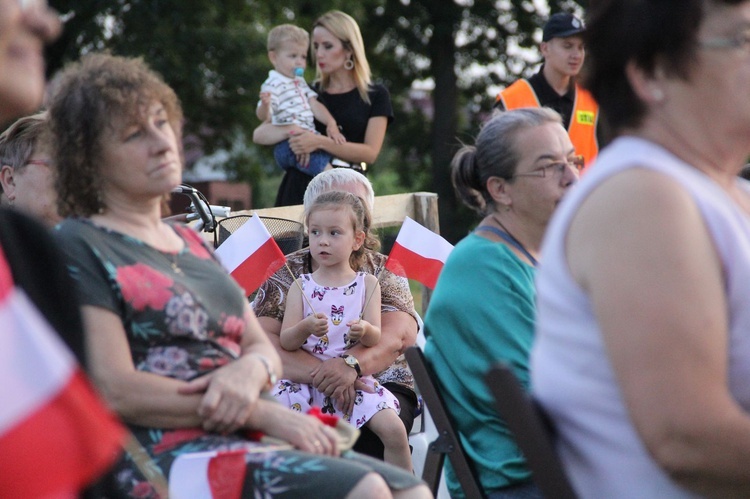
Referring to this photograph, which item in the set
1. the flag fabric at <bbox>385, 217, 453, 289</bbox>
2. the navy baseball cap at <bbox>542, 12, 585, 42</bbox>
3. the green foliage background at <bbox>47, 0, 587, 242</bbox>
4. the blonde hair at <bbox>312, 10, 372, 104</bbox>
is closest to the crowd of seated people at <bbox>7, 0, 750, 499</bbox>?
the flag fabric at <bbox>385, 217, 453, 289</bbox>

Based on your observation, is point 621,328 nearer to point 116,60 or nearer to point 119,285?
point 119,285

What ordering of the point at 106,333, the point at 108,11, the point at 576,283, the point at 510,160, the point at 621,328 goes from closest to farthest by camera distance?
the point at 621,328 → the point at 576,283 → the point at 106,333 → the point at 510,160 → the point at 108,11

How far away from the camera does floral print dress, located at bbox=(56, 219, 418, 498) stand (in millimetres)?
2320

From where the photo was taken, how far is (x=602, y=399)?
1739mm

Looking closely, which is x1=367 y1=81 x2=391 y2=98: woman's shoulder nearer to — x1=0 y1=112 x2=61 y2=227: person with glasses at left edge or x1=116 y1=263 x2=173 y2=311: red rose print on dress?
x1=0 y1=112 x2=61 y2=227: person with glasses at left edge

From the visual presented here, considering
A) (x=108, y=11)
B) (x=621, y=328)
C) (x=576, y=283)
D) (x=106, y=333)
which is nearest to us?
(x=621, y=328)

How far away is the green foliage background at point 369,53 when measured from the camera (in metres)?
15.5

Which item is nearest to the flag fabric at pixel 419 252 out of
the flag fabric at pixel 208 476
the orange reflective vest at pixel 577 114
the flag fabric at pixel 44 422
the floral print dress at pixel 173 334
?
the orange reflective vest at pixel 577 114

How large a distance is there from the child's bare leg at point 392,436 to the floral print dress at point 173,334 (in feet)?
4.88

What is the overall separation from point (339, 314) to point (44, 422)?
3.13m

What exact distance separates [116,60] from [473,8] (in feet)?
55.5

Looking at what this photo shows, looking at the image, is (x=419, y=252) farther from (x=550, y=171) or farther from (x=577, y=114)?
(x=577, y=114)

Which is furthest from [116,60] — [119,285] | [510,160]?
[510,160]

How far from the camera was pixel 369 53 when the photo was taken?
63.7 feet
